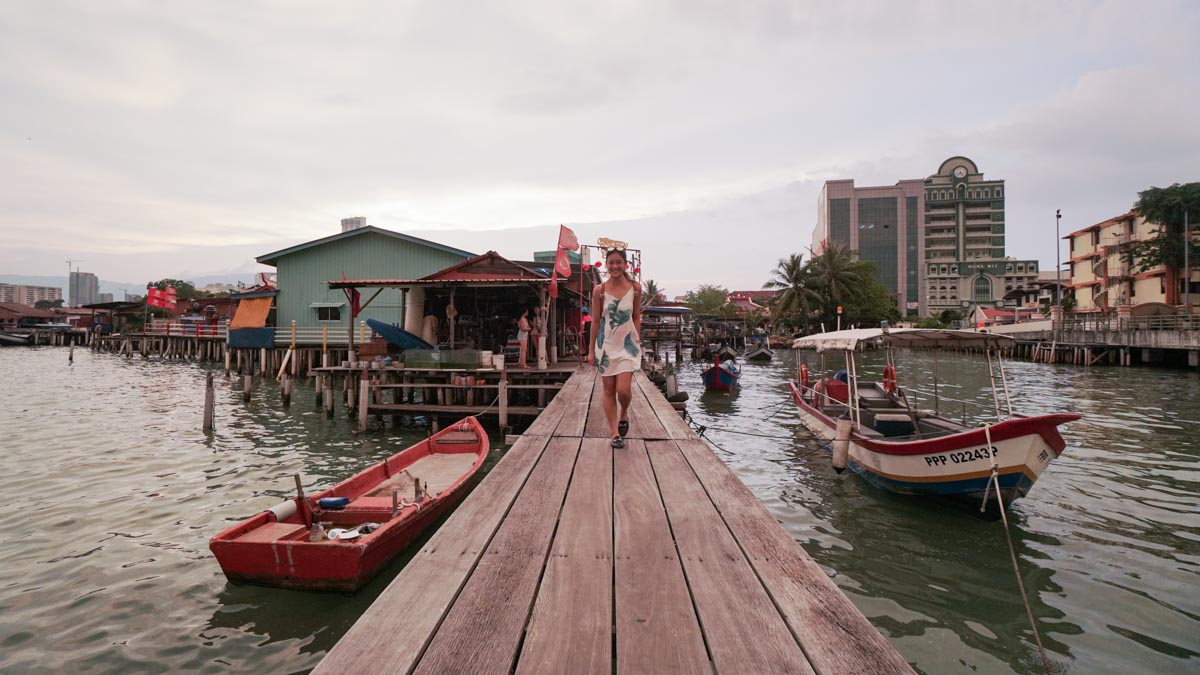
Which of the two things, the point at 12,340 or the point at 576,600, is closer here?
the point at 576,600

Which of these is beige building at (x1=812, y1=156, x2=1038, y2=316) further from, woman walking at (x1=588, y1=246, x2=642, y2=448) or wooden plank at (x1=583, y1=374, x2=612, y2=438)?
woman walking at (x1=588, y1=246, x2=642, y2=448)

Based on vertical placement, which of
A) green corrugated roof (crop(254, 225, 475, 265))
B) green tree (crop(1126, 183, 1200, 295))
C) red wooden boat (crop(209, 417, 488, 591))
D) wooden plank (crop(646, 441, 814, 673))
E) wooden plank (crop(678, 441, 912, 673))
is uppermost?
green tree (crop(1126, 183, 1200, 295))

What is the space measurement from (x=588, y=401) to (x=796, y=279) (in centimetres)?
5393

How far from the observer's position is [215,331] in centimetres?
3878

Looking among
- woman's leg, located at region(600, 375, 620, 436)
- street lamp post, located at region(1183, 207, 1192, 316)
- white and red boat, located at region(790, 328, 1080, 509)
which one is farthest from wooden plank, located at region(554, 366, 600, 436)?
street lamp post, located at region(1183, 207, 1192, 316)

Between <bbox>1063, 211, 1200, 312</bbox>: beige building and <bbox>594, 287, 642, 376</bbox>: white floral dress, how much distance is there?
175ft

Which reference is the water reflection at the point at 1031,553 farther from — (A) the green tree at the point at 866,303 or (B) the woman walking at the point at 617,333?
(A) the green tree at the point at 866,303

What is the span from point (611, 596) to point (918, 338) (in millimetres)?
8165

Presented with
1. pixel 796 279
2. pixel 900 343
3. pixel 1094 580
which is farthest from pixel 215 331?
pixel 796 279

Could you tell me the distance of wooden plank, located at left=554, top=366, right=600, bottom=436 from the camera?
675 cm

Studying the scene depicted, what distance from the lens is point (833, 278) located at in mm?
58000

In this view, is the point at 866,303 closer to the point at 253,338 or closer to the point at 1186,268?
the point at 1186,268

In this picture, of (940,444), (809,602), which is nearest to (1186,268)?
(940,444)

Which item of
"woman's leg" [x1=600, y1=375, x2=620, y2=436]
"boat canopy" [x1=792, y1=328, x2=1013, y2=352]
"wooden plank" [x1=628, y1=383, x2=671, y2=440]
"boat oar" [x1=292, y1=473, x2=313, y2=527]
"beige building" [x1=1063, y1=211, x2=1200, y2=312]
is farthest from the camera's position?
"beige building" [x1=1063, y1=211, x2=1200, y2=312]
